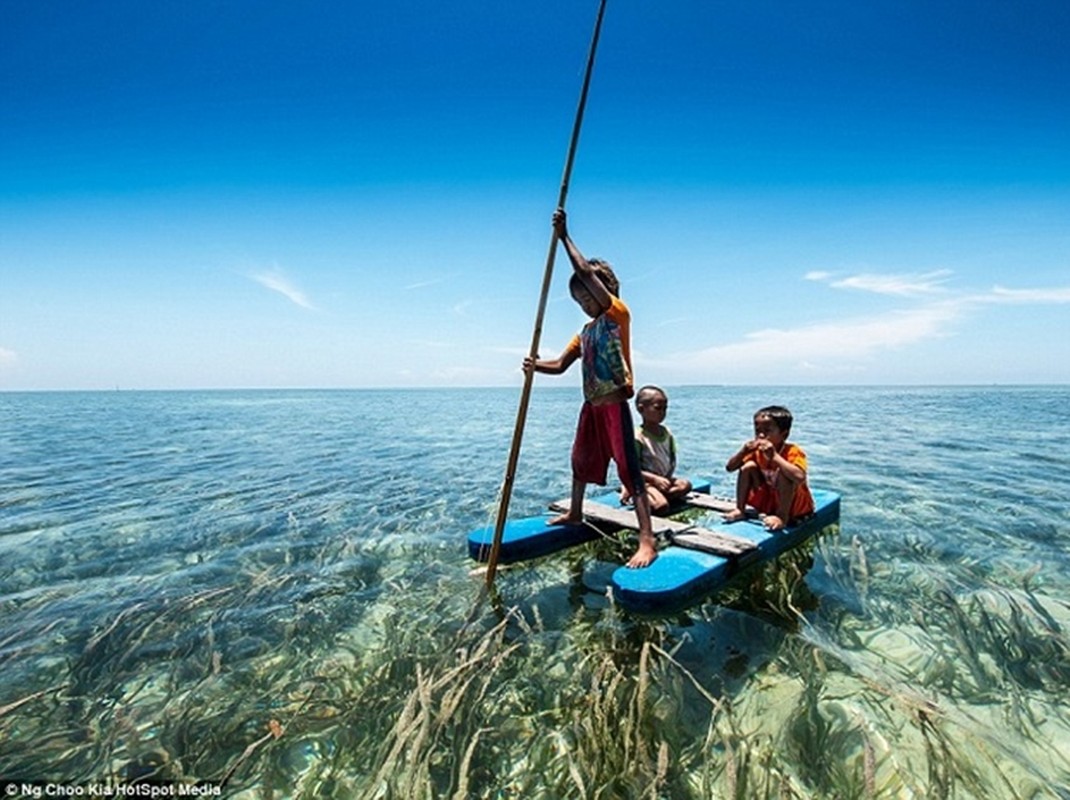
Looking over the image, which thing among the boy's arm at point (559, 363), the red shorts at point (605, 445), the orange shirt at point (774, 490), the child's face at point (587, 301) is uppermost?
the child's face at point (587, 301)

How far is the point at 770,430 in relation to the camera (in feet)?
20.4

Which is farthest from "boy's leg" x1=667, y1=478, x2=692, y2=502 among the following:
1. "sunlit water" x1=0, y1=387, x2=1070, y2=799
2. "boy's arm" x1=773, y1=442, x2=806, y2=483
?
"boy's arm" x1=773, y1=442, x2=806, y2=483

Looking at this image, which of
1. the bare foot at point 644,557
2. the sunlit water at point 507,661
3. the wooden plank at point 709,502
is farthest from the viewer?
the wooden plank at point 709,502

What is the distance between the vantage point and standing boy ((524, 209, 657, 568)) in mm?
5084

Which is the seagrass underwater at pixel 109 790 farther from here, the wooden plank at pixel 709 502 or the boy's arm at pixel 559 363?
the wooden plank at pixel 709 502

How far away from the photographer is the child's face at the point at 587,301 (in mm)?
5172

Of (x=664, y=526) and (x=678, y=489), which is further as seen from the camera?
(x=678, y=489)

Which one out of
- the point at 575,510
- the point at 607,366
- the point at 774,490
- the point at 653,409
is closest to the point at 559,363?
the point at 607,366

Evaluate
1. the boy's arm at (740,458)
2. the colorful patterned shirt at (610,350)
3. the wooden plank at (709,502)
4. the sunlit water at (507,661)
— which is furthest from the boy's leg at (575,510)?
the wooden plank at (709,502)

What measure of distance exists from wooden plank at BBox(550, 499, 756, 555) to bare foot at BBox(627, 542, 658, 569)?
0.53 metres

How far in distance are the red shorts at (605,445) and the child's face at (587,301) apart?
0.93m

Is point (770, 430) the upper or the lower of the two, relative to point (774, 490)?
upper

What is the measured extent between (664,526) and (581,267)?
3014 mm

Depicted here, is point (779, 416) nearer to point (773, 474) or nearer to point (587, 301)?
point (773, 474)
